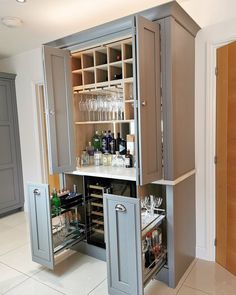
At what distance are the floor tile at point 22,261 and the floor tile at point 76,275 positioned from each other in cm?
12

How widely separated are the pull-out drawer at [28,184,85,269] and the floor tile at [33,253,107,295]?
14 centimetres

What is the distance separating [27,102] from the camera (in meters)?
3.68

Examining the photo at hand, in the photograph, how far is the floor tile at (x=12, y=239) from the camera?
279 centimetres

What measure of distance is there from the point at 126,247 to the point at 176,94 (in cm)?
124

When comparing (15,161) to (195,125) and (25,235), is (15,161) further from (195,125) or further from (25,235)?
(195,125)

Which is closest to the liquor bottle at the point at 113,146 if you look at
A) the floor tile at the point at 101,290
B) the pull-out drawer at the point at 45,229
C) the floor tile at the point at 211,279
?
the pull-out drawer at the point at 45,229

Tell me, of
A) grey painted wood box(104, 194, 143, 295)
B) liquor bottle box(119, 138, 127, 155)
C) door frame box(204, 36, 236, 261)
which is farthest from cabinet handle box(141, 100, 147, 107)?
liquor bottle box(119, 138, 127, 155)

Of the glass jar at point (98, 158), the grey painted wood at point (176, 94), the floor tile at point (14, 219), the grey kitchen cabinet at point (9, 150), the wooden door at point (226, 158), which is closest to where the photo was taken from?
the grey painted wood at point (176, 94)

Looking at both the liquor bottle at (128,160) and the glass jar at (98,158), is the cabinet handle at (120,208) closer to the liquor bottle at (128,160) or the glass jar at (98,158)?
the liquor bottle at (128,160)

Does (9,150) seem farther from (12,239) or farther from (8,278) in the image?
(8,278)

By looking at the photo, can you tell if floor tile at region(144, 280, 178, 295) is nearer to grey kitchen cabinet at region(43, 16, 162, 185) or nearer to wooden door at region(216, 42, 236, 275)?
wooden door at region(216, 42, 236, 275)

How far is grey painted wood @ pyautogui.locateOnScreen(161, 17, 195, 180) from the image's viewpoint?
1.82 m

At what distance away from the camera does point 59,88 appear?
2.29 m

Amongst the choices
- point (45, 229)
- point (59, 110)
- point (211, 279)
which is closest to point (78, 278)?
point (45, 229)
